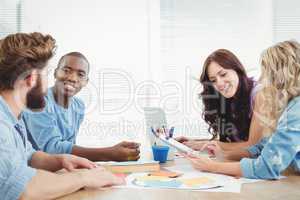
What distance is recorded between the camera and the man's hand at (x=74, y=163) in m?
1.49

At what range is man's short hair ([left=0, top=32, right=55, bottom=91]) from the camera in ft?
4.14

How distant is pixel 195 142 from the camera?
218 centimetres

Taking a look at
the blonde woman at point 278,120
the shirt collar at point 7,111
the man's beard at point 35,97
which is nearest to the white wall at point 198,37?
the blonde woman at point 278,120

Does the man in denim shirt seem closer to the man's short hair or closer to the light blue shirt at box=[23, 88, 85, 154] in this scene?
the man's short hair

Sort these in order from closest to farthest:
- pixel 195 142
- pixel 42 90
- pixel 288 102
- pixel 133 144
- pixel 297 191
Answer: pixel 297 191, pixel 42 90, pixel 288 102, pixel 133 144, pixel 195 142

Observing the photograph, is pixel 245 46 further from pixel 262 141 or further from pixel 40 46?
pixel 40 46

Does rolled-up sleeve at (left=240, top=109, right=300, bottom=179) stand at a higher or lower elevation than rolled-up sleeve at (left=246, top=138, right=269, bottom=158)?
higher

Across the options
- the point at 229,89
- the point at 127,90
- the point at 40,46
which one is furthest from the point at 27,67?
the point at 127,90

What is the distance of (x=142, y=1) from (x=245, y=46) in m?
1.03

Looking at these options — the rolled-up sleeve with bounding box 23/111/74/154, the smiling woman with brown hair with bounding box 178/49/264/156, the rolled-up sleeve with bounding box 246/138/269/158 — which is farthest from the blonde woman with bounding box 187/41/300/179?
the rolled-up sleeve with bounding box 23/111/74/154

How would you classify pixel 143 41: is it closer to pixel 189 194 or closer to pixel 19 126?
pixel 19 126

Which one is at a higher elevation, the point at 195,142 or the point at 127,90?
the point at 127,90

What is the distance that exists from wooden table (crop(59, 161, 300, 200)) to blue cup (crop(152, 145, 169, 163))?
0.53 meters

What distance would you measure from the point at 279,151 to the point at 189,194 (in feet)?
1.40
